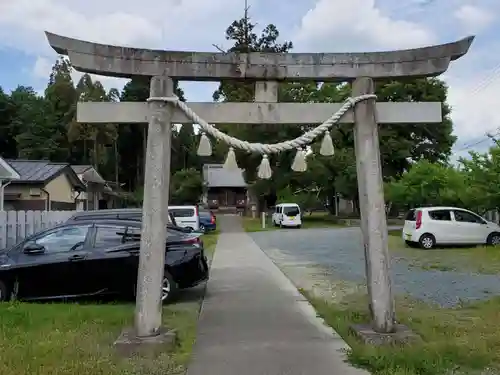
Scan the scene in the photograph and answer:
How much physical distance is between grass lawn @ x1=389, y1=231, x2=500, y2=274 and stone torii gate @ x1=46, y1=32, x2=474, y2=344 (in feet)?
29.8

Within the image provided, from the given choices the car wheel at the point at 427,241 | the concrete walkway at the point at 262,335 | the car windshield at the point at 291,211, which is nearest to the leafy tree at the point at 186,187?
the car windshield at the point at 291,211

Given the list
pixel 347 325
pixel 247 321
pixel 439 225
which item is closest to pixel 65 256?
pixel 247 321

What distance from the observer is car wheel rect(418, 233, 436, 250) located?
72.6ft

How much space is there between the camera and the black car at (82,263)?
392 inches

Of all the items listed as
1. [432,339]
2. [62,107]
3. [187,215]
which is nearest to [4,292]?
[432,339]

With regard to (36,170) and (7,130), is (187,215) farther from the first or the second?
(7,130)

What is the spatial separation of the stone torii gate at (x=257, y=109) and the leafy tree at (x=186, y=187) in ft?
157

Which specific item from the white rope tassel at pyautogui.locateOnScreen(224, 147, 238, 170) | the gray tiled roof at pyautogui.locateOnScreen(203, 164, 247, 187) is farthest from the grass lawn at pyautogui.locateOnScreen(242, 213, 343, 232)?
the white rope tassel at pyautogui.locateOnScreen(224, 147, 238, 170)

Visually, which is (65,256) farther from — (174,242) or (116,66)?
(116,66)

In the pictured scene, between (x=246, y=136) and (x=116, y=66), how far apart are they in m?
30.7

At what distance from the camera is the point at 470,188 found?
76.0ft

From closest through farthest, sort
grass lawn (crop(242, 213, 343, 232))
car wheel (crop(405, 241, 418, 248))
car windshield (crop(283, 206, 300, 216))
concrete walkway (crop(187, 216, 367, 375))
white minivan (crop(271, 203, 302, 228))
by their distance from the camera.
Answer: concrete walkway (crop(187, 216, 367, 375)), car wheel (crop(405, 241, 418, 248)), grass lawn (crop(242, 213, 343, 232)), white minivan (crop(271, 203, 302, 228)), car windshield (crop(283, 206, 300, 216))

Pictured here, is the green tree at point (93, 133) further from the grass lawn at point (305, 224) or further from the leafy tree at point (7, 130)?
the grass lawn at point (305, 224)

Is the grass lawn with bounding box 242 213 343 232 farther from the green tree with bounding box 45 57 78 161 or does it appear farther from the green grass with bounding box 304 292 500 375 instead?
the green grass with bounding box 304 292 500 375
